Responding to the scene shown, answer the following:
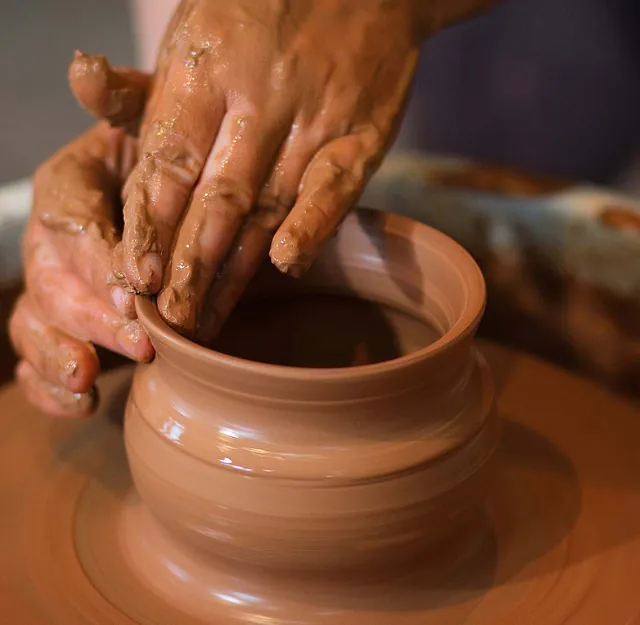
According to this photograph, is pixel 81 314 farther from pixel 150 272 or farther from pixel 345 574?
pixel 345 574

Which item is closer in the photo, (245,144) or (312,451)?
(312,451)

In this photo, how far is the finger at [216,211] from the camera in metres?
0.90

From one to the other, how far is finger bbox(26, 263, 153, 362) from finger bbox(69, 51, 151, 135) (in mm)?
226

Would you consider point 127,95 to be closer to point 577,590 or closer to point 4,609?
point 4,609

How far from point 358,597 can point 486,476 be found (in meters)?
0.20

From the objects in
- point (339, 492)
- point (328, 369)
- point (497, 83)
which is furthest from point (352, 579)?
point (497, 83)

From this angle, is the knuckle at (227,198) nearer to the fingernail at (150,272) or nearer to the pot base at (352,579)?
the fingernail at (150,272)

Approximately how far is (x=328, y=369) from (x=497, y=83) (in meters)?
2.08

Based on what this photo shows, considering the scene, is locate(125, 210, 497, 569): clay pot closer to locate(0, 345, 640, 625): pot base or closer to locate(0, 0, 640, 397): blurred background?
locate(0, 345, 640, 625): pot base

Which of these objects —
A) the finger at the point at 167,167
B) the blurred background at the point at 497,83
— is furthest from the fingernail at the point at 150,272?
the blurred background at the point at 497,83

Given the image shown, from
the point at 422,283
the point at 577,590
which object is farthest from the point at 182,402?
the point at 577,590

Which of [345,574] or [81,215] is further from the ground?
[81,215]

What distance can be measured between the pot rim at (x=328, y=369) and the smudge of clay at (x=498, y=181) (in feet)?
2.98

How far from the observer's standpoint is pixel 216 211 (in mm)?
926
